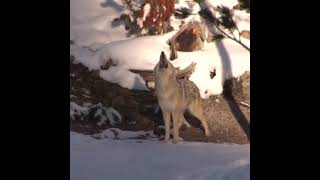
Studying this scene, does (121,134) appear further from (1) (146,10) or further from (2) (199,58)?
(1) (146,10)

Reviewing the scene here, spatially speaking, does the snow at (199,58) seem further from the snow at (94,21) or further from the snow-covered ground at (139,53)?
the snow at (94,21)

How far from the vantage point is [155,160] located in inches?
207

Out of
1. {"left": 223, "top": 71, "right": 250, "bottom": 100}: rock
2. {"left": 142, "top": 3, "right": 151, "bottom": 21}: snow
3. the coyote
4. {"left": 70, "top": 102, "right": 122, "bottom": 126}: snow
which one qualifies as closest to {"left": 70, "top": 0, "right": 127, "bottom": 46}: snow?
{"left": 142, "top": 3, "right": 151, "bottom": 21}: snow

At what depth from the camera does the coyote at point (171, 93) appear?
19.9 ft

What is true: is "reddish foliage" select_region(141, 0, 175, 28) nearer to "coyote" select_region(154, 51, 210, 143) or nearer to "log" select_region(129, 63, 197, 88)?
"log" select_region(129, 63, 197, 88)

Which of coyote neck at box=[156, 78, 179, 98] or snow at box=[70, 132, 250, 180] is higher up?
coyote neck at box=[156, 78, 179, 98]

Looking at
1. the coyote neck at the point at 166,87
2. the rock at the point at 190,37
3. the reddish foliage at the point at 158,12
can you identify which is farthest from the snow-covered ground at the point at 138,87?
the coyote neck at the point at 166,87

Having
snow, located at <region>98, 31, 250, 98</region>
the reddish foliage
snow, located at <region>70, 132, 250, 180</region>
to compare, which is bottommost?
snow, located at <region>70, 132, 250, 180</region>

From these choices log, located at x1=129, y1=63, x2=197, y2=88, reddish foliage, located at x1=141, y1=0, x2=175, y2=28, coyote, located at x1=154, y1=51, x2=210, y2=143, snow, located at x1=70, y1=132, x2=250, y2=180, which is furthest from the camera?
reddish foliage, located at x1=141, y1=0, x2=175, y2=28

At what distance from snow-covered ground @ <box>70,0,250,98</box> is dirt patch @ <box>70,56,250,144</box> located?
153 mm

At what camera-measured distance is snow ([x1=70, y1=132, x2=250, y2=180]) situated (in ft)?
15.2

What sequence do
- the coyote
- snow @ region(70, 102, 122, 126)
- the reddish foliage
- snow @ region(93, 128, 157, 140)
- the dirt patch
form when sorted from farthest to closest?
the reddish foliage
snow @ region(70, 102, 122, 126)
the dirt patch
snow @ region(93, 128, 157, 140)
the coyote
